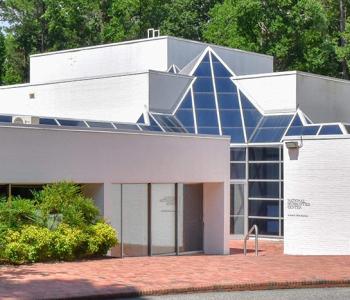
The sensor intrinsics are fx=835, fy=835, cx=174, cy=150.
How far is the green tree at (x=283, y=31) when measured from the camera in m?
52.8

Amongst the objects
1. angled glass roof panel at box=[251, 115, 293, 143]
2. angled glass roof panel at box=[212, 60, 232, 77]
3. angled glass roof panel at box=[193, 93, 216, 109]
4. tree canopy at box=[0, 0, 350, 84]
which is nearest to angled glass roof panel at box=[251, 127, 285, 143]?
angled glass roof panel at box=[251, 115, 293, 143]

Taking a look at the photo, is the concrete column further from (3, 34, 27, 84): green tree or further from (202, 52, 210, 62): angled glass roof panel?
(3, 34, 27, 84): green tree

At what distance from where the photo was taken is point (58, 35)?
63125mm

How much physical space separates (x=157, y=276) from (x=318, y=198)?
38.8ft

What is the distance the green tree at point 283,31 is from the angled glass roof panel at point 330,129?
21599 millimetres

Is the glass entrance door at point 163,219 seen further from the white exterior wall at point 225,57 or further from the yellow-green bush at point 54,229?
the white exterior wall at point 225,57

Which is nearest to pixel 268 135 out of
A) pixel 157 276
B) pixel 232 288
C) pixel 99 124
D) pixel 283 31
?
pixel 99 124

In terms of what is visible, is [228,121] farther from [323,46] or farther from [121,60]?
[323,46]

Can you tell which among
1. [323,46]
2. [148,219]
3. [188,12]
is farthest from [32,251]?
[188,12]

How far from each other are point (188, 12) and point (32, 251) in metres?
45.0

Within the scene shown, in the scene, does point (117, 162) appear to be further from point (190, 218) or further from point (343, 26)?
point (343, 26)

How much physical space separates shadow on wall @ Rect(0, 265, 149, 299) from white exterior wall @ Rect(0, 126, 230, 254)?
4.73 meters

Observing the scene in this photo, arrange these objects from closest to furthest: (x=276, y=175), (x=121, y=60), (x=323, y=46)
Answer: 1. (x=276, y=175)
2. (x=121, y=60)
3. (x=323, y=46)

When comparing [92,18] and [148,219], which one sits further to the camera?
[92,18]
